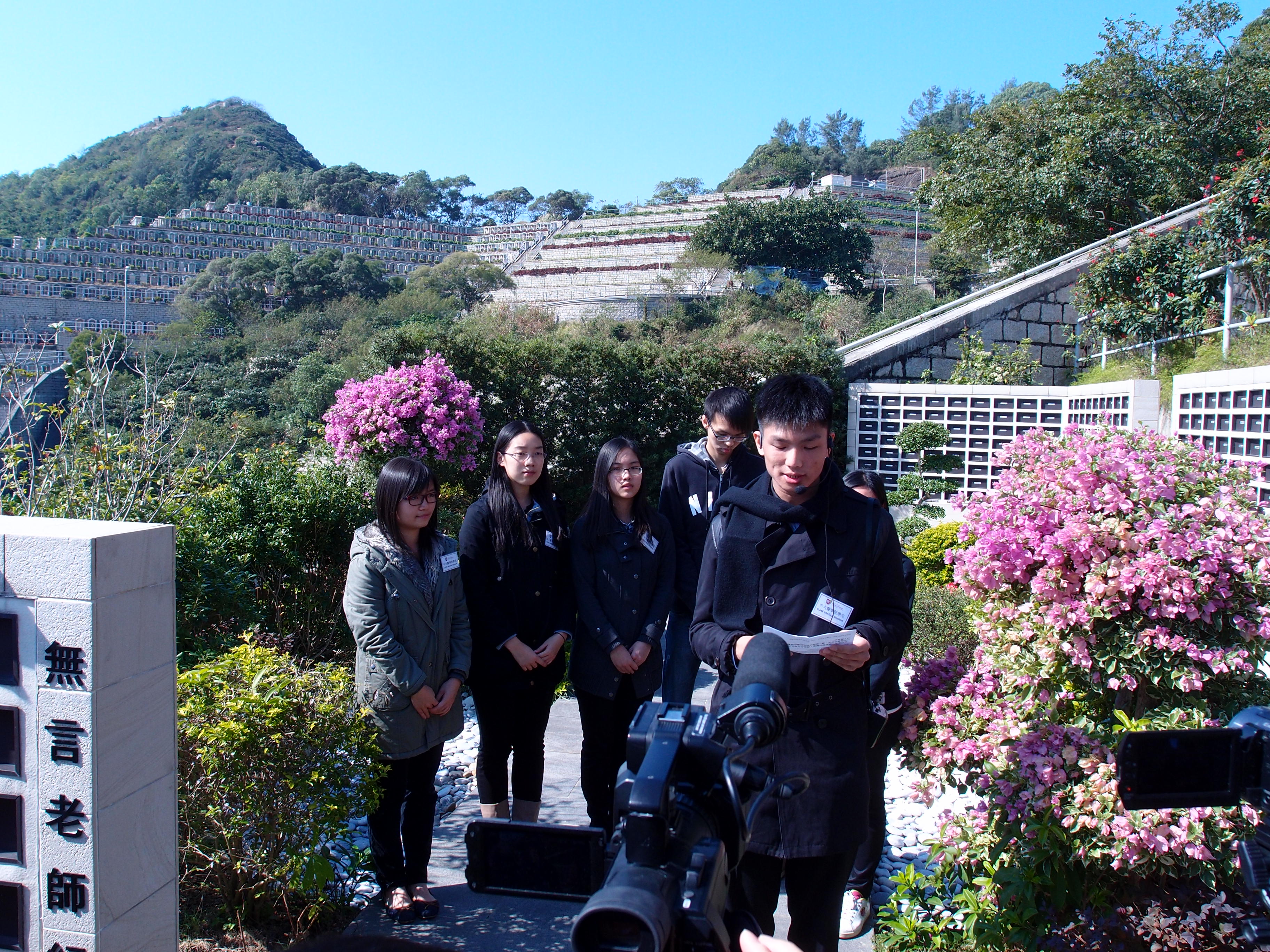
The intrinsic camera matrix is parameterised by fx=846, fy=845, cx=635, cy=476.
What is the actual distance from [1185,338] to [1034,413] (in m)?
1.71

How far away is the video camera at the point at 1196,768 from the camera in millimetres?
1223

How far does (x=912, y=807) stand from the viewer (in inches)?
145

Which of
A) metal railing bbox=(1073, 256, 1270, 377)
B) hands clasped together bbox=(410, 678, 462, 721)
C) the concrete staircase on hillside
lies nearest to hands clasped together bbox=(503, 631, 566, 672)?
hands clasped together bbox=(410, 678, 462, 721)

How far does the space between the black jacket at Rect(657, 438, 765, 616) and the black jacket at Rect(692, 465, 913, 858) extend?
4.43 ft

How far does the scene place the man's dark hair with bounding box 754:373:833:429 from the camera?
6.34ft

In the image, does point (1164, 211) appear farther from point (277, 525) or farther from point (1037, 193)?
point (277, 525)

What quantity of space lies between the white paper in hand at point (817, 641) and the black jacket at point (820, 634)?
0.05 metres

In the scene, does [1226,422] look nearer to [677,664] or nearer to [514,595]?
[677,664]

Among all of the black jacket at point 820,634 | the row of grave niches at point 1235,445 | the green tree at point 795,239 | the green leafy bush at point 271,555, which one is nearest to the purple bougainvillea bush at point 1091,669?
the black jacket at point 820,634

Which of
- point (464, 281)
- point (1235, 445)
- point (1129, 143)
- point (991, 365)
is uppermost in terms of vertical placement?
point (464, 281)

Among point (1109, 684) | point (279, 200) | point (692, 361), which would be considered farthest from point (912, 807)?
point (279, 200)

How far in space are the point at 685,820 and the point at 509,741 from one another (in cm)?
215

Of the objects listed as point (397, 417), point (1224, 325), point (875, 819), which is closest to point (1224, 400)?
point (1224, 325)

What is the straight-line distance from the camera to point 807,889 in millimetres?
1980
